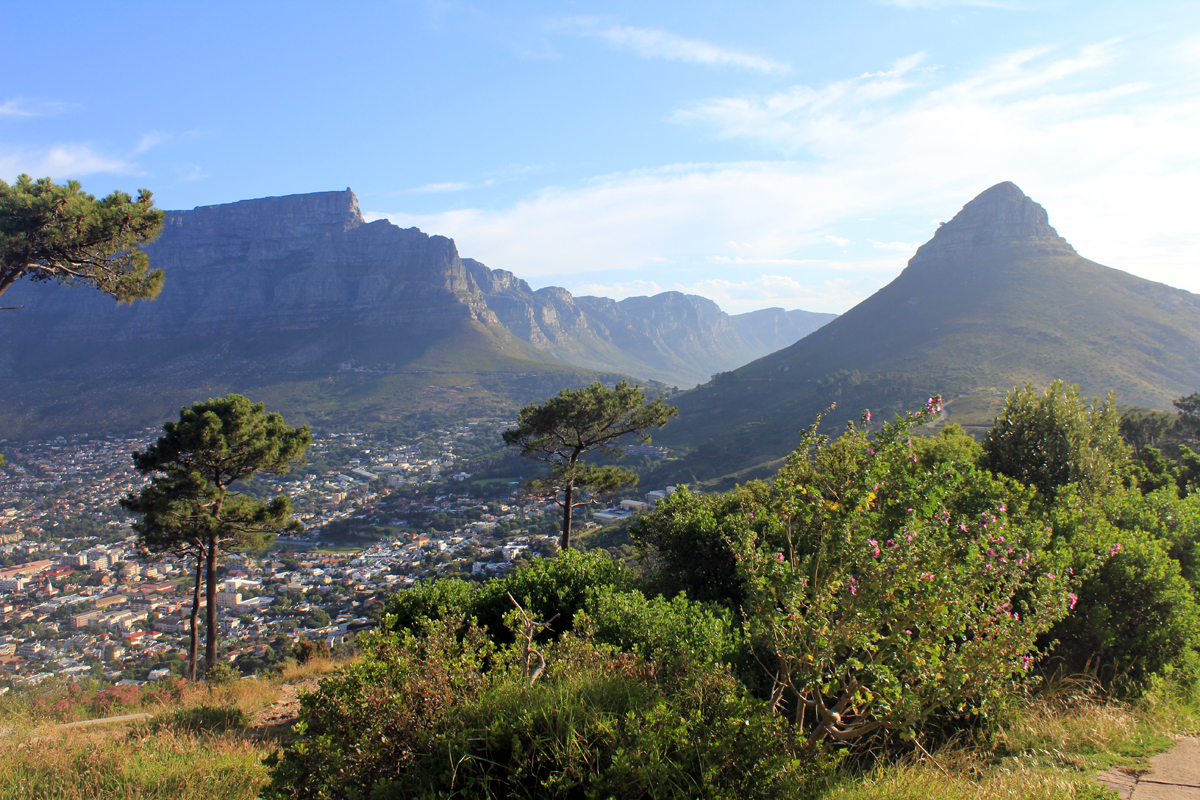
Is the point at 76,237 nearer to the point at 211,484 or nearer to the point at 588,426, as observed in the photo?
the point at 211,484

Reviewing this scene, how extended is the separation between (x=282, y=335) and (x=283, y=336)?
671 mm

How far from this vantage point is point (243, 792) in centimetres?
443

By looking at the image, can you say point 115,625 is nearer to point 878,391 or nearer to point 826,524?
point 826,524

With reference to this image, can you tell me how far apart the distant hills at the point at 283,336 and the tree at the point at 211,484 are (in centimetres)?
7019

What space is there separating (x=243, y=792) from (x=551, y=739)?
314 centimetres

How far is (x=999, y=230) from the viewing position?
90.1m

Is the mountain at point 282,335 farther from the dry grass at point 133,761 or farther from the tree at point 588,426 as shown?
the dry grass at point 133,761

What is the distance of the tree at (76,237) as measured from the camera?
7906mm

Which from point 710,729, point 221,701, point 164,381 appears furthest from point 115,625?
point 164,381

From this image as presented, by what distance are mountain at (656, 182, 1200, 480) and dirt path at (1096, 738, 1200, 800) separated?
133ft

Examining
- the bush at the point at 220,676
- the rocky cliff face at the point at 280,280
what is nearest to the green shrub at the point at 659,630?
the bush at the point at 220,676

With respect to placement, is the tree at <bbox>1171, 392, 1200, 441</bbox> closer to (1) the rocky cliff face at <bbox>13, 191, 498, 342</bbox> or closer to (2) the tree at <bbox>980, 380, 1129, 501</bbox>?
(2) the tree at <bbox>980, 380, 1129, 501</bbox>

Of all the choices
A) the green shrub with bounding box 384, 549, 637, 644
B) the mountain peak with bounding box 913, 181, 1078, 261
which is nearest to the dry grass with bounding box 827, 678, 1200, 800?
the green shrub with bounding box 384, 549, 637, 644

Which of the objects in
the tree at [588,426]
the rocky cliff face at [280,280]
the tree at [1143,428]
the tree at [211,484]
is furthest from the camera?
the rocky cliff face at [280,280]
